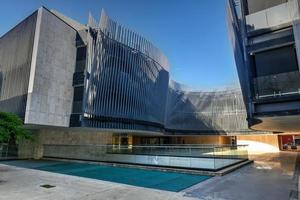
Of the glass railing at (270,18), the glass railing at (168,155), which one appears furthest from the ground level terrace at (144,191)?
the glass railing at (270,18)

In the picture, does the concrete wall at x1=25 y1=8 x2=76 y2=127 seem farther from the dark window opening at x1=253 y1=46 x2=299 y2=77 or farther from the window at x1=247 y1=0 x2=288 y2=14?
the dark window opening at x1=253 y1=46 x2=299 y2=77

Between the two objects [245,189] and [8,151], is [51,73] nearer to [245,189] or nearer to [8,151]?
[8,151]

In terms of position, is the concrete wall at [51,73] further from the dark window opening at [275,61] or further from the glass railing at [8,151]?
the dark window opening at [275,61]

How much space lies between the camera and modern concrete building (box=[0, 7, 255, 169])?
15.0 m

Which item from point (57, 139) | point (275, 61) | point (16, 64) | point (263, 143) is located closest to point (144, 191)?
point (275, 61)

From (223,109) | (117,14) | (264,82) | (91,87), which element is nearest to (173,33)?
(117,14)

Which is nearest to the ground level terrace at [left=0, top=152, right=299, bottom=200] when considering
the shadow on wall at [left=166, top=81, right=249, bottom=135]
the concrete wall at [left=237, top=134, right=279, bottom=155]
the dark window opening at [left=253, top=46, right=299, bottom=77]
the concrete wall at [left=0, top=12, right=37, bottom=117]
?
the dark window opening at [left=253, top=46, right=299, bottom=77]

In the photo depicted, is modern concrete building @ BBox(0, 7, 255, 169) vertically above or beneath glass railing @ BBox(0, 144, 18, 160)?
above

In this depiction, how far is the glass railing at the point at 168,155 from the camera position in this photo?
41.4 ft

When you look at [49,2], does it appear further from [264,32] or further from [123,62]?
[264,32]

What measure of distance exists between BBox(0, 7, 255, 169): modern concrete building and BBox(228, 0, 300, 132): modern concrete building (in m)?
4.58

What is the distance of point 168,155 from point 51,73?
10.3 meters

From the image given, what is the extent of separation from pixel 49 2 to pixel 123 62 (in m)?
7.85

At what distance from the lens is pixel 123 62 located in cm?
2091
